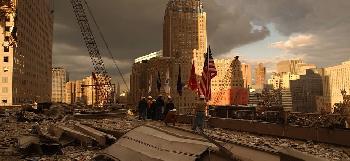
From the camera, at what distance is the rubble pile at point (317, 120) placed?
18438mm

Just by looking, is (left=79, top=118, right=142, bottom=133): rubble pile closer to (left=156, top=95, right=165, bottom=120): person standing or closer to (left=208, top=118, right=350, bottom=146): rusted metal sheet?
(left=156, top=95, right=165, bottom=120): person standing

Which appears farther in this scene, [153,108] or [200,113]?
[153,108]

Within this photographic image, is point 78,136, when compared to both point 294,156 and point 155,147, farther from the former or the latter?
point 294,156

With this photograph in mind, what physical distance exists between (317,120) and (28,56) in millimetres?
135037

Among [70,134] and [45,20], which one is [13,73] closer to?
[45,20]

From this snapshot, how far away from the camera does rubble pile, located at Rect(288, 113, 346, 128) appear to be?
18.4 metres

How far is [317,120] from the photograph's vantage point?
20.0m

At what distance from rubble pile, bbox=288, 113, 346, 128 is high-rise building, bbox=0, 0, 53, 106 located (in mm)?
76301

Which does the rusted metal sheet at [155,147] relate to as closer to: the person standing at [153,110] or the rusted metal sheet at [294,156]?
the rusted metal sheet at [294,156]

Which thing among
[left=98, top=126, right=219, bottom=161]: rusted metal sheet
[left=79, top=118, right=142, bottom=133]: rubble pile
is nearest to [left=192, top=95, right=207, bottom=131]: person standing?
[left=79, top=118, right=142, bottom=133]: rubble pile

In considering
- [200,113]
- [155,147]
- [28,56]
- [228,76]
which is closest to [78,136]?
[155,147]

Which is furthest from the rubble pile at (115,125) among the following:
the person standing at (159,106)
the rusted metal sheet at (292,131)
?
the rusted metal sheet at (292,131)

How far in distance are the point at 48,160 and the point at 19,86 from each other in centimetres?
11739

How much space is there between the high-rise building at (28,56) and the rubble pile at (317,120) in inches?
3004
